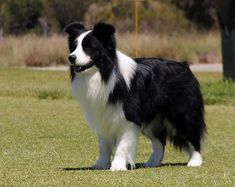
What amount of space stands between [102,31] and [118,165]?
1.71 m

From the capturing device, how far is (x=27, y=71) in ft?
96.3

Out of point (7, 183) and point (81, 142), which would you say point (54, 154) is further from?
point (7, 183)

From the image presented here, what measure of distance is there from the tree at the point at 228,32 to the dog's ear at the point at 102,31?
553 inches

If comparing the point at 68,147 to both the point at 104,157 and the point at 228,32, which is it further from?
the point at 228,32

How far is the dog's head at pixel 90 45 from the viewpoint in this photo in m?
9.86

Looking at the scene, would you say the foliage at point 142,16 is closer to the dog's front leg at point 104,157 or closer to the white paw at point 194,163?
the white paw at point 194,163

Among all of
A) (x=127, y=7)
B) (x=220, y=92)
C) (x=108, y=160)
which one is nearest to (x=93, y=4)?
(x=127, y=7)

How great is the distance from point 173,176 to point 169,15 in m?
41.3

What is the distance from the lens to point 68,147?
13086 mm

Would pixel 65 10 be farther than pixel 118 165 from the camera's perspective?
Yes

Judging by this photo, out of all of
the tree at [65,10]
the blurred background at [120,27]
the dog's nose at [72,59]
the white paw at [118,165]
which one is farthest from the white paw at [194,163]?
the tree at [65,10]

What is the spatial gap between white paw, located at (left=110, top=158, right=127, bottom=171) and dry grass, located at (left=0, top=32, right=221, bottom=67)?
24331 millimetres

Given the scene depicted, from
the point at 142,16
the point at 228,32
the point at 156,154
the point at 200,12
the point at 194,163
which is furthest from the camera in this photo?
the point at 200,12

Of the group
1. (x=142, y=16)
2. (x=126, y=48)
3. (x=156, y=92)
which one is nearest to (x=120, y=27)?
(x=142, y=16)
